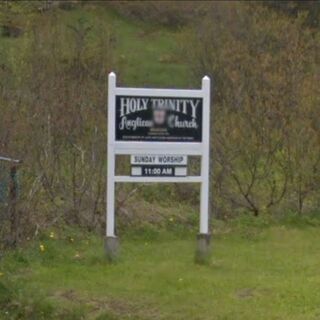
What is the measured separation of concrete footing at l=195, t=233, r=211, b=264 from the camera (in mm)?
11180

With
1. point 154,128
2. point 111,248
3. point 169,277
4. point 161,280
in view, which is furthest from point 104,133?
point 161,280

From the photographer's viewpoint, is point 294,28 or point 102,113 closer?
point 102,113

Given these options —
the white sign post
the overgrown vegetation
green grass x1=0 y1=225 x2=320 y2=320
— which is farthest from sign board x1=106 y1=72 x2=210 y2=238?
the overgrown vegetation

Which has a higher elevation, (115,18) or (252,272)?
(115,18)

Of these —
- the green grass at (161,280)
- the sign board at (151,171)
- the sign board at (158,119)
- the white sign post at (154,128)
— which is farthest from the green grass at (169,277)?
the sign board at (158,119)

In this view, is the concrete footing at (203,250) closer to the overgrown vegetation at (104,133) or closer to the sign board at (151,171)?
the sign board at (151,171)

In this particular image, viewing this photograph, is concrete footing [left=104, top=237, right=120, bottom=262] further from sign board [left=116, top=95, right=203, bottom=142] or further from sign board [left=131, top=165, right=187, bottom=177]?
sign board [left=116, top=95, right=203, bottom=142]

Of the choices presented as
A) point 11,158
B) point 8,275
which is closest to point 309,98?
point 11,158

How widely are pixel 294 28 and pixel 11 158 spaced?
32.0ft

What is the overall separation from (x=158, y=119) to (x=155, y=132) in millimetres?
146

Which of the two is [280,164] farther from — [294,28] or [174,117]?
[294,28]

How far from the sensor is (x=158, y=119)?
1126 centimetres

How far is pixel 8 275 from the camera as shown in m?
10.4

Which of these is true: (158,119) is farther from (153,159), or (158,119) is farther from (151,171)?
(151,171)
